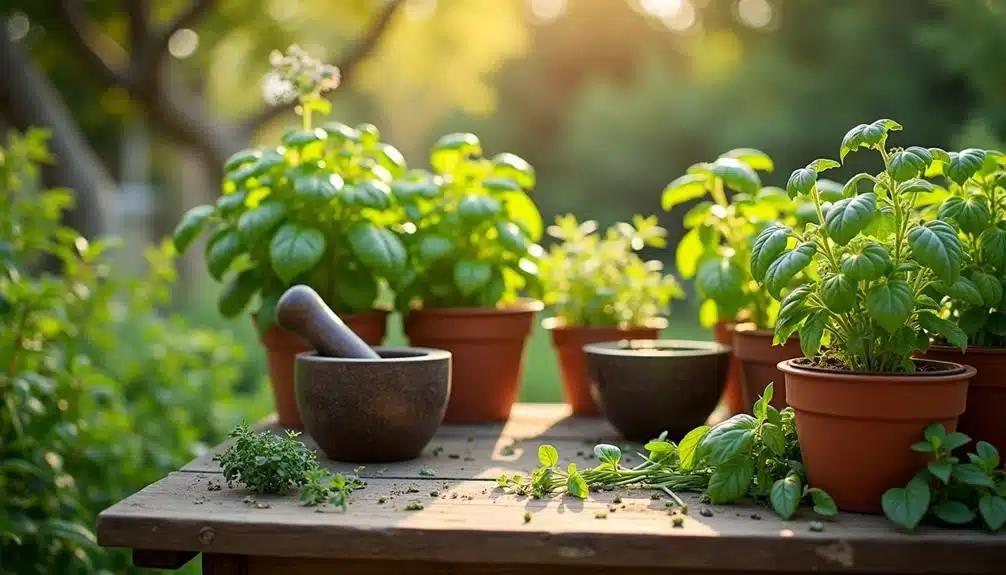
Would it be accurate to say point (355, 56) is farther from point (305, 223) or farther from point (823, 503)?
point (823, 503)

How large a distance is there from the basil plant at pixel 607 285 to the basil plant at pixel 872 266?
0.93 meters

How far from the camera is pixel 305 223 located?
240cm

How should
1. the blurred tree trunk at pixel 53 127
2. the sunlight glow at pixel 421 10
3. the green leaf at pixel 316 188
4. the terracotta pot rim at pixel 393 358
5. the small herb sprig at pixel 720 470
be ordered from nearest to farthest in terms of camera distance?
the small herb sprig at pixel 720 470
the terracotta pot rim at pixel 393 358
the green leaf at pixel 316 188
the blurred tree trunk at pixel 53 127
the sunlight glow at pixel 421 10

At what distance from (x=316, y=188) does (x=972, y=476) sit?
147 cm

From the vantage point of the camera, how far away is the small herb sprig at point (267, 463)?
5.80ft

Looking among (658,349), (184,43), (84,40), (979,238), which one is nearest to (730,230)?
(658,349)

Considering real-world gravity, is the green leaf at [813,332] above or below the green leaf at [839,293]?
below

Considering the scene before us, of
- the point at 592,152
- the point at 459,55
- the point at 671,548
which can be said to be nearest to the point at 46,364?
the point at 671,548

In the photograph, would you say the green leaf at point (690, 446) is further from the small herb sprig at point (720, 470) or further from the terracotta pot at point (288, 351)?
the terracotta pot at point (288, 351)

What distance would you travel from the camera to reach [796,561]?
150 centimetres

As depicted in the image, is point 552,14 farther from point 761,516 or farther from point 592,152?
point 761,516

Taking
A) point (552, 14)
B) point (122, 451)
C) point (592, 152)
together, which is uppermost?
point (552, 14)

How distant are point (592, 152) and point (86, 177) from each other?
731 cm

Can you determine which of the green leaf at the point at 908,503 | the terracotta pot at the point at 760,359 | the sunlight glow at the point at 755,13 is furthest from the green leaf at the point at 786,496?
the sunlight glow at the point at 755,13
